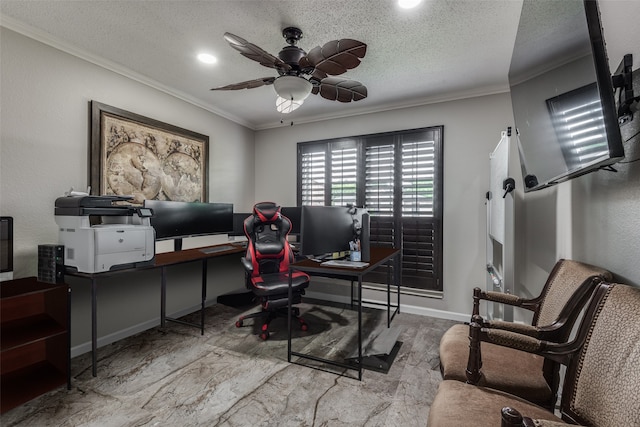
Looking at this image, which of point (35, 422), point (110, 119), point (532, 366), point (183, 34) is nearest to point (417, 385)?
point (532, 366)

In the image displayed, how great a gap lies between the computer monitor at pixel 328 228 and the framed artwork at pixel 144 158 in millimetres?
1893

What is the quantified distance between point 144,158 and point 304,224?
6.57 feet

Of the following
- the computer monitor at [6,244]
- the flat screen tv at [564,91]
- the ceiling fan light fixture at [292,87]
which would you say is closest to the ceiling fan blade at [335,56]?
the ceiling fan light fixture at [292,87]

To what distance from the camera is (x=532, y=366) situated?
56.6 inches

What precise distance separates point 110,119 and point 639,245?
3.83m

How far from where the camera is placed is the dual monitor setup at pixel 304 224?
249cm

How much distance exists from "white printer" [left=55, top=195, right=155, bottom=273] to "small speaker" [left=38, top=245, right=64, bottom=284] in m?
0.05

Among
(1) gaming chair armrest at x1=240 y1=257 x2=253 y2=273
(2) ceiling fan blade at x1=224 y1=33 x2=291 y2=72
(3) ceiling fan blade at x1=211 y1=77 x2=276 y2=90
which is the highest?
(2) ceiling fan blade at x1=224 y1=33 x2=291 y2=72

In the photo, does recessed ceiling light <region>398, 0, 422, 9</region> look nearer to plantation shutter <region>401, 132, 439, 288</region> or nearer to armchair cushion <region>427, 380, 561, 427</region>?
plantation shutter <region>401, 132, 439, 288</region>

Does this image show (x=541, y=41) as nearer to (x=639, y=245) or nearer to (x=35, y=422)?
(x=639, y=245)

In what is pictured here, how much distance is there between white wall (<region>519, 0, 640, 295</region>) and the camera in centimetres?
115

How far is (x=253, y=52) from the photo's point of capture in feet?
6.07

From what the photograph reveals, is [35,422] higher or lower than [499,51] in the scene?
lower

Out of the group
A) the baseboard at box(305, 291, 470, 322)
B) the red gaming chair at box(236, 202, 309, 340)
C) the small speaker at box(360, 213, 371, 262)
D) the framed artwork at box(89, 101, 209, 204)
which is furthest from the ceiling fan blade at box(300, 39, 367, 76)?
the baseboard at box(305, 291, 470, 322)
